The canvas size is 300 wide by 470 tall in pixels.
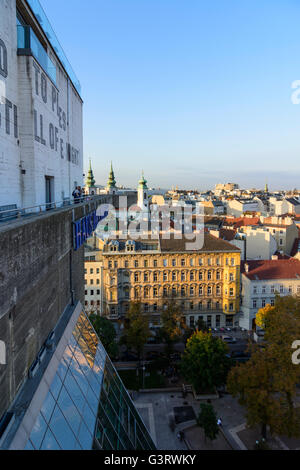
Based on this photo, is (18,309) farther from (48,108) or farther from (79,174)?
(79,174)

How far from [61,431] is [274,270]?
42964 millimetres

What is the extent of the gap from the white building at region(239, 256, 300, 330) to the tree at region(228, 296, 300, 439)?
61.8ft

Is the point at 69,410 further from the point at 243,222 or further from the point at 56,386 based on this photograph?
the point at 243,222

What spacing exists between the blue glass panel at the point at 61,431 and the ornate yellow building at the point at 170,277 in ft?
120

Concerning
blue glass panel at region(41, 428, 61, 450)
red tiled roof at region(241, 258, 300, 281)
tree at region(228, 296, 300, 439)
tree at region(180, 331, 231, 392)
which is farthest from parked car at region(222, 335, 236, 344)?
blue glass panel at region(41, 428, 61, 450)

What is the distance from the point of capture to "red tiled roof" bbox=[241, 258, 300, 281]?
47.0 m

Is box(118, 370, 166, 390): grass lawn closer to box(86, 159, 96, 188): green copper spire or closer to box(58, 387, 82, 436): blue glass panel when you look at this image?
box(58, 387, 82, 436): blue glass panel

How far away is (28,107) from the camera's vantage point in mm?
14680

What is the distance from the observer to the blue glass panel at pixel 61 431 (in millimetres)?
9569

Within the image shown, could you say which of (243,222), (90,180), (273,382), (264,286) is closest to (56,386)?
(273,382)

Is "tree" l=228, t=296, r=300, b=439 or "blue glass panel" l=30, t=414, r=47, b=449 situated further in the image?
"tree" l=228, t=296, r=300, b=439

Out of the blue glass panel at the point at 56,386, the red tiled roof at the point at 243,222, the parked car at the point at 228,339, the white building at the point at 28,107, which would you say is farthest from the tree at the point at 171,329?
the red tiled roof at the point at 243,222
